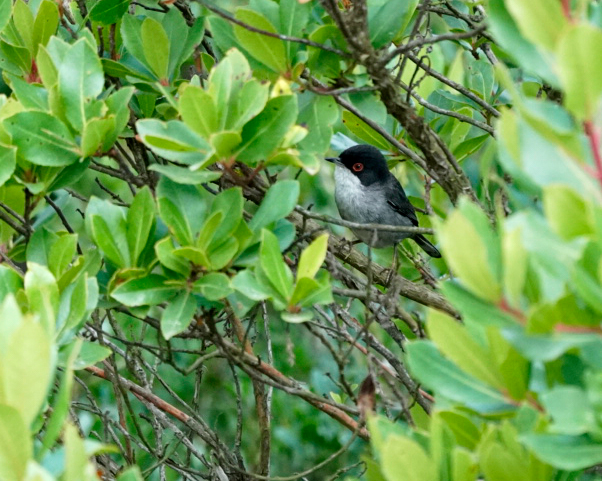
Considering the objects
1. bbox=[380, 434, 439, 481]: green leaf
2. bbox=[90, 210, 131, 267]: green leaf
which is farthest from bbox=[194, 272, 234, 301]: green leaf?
bbox=[380, 434, 439, 481]: green leaf

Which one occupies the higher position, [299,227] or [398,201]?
[299,227]

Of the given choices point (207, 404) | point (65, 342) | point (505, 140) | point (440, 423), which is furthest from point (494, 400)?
point (207, 404)

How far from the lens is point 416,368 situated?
1.58 meters

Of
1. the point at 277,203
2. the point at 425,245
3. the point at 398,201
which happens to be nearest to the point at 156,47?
the point at 277,203

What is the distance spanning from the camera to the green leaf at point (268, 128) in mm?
2275

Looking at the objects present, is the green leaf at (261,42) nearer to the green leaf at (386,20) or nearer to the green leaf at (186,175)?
the green leaf at (386,20)

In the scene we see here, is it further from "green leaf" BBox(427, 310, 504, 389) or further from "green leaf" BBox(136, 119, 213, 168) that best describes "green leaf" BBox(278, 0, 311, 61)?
"green leaf" BBox(427, 310, 504, 389)

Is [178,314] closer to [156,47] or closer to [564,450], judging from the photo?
[156,47]

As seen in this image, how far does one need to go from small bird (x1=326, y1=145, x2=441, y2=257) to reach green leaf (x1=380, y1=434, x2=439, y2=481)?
15.3ft

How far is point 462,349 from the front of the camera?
153 centimetres

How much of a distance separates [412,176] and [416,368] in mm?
3121

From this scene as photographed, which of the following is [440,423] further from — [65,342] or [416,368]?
[65,342]

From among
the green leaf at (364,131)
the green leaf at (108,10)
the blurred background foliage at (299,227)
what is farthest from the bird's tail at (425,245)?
the green leaf at (108,10)

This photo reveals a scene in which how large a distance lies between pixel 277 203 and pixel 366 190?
401cm
